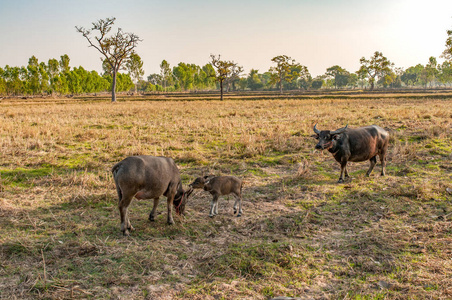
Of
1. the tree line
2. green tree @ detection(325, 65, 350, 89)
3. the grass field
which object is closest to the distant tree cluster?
the tree line

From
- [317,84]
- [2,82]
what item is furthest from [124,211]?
[317,84]

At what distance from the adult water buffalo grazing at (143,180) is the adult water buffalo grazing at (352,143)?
500cm

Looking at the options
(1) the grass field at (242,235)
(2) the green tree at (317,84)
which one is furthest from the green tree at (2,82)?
(2) the green tree at (317,84)

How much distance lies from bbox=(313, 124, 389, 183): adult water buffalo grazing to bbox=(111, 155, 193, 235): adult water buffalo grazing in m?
5.00

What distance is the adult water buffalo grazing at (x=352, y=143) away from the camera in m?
9.82

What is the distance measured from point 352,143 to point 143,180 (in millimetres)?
7115

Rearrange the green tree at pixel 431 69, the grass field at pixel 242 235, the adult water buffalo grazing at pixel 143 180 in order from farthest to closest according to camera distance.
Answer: the green tree at pixel 431 69
the adult water buffalo grazing at pixel 143 180
the grass field at pixel 242 235

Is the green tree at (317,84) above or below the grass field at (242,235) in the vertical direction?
above

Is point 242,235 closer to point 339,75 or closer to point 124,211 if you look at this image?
point 124,211

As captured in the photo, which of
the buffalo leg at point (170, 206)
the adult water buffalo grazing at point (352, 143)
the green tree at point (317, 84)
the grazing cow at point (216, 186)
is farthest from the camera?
the green tree at point (317, 84)

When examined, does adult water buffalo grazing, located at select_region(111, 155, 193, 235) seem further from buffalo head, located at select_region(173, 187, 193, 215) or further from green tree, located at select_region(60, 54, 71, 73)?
green tree, located at select_region(60, 54, 71, 73)

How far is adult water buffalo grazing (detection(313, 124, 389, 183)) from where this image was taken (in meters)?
9.82

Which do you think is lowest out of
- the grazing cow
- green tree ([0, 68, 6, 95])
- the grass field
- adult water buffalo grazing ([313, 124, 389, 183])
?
the grass field

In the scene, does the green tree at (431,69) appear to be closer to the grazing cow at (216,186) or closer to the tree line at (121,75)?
Result: the tree line at (121,75)
